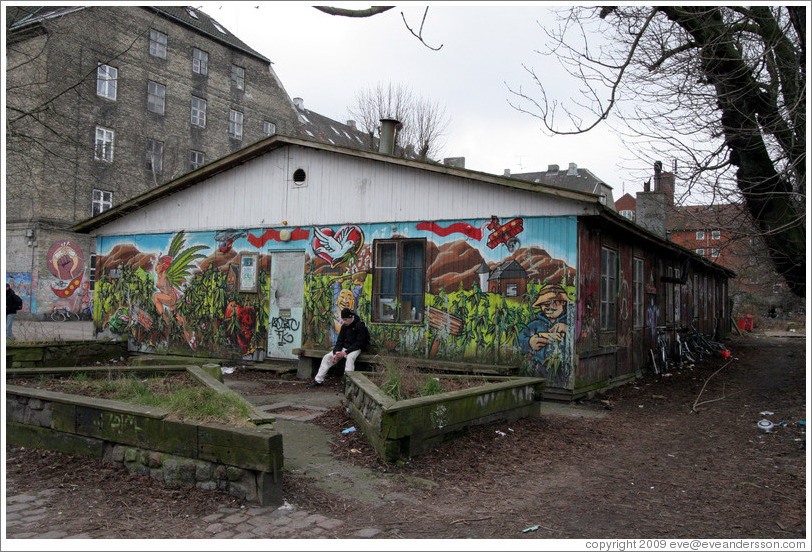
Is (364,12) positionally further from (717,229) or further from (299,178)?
(299,178)

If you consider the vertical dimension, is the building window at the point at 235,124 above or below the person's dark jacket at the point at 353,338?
above

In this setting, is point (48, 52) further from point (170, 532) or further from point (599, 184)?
point (599, 184)

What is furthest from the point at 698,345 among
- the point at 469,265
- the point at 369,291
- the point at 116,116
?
the point at 116,116

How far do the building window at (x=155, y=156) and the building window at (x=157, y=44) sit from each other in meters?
4.63

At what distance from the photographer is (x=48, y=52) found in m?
27.1

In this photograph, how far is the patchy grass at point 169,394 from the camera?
5.45 metres

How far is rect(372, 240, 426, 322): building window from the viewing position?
12.0 m

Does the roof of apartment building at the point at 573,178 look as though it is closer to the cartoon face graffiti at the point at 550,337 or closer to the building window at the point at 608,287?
the building window at the point at 608,287

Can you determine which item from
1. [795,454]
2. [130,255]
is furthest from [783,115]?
[130,255]

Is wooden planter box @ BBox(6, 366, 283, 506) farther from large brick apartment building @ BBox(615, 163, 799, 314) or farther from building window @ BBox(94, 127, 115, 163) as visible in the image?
building window @ BBox(94, 127, 115, 163)

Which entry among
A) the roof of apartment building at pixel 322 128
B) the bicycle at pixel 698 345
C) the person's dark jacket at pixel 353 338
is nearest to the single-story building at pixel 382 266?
the person's dark jacket at pixel 353 338

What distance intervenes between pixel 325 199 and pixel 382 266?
1933 mm

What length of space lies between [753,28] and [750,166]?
203 cm

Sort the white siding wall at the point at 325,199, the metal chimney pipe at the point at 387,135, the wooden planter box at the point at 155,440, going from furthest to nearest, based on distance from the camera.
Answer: the metal chimney pipe at the point at 387,135 < the white siding wall at the point at 325,199 < the wooden planter box at the point at 155,440
